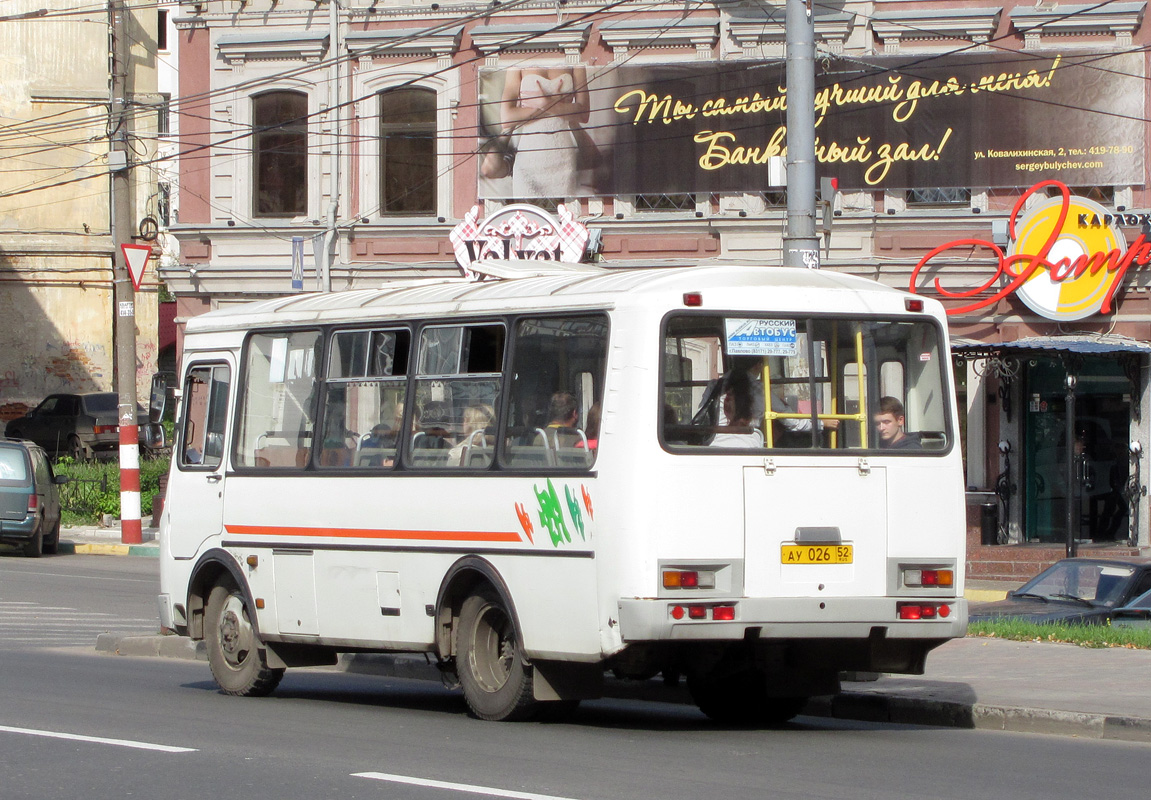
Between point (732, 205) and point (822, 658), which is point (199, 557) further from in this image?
point (732, 205)

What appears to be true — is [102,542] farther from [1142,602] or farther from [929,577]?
[929,577]

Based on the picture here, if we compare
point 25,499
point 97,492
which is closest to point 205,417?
point 25,499

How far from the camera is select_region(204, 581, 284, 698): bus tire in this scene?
40.6 feet

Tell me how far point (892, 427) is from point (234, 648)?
511cm

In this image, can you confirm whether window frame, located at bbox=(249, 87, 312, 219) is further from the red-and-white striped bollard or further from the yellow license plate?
the yellow license plate

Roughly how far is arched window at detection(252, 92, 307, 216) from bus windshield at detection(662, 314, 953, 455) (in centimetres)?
1970

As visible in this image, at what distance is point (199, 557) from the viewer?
1266 cm

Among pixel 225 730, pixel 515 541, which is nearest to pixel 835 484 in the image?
pixel 515 541

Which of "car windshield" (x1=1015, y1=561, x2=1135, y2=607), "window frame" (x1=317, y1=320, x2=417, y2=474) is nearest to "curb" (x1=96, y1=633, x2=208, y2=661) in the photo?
"window frame" (x1=317, y1=320, x2=417, y2=474)

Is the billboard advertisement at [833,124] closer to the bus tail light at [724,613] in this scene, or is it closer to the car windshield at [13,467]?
the car windshield at [13,467]

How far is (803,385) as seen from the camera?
394 inches

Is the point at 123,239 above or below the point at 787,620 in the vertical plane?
above

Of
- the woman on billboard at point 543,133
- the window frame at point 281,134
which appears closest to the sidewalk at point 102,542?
the window frame at point 281,134

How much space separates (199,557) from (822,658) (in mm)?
4728
